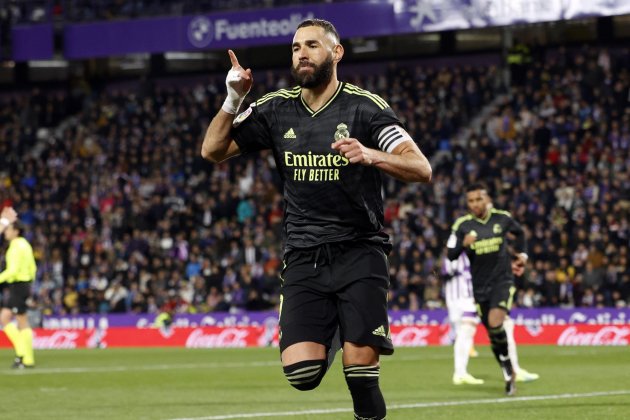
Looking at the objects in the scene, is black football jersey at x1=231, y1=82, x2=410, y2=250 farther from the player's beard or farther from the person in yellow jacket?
the person in yellow jacket

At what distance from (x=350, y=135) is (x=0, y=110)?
37704 millimetres

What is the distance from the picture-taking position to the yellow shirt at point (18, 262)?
19.4 metres

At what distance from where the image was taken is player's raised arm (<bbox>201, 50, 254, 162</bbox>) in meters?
7.11

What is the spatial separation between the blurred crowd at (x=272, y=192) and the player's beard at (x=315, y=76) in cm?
1954

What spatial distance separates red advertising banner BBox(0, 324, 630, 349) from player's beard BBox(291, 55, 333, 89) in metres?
18.8

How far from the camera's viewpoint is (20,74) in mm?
45250

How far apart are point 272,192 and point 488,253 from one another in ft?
62.0

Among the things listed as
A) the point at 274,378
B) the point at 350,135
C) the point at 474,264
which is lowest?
the point at 274,378

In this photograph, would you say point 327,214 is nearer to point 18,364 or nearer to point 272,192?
point 18,364

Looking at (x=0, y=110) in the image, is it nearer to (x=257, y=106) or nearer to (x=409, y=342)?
(x=409, y=342)

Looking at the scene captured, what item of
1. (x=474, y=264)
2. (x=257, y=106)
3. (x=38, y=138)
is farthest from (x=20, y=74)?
(x=257, y=106)

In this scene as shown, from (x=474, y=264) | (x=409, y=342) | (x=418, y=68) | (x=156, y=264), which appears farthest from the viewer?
(x=418, y=68)

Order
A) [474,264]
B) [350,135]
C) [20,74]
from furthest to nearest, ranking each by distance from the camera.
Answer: [20,74]
[474,264]
[350,135]

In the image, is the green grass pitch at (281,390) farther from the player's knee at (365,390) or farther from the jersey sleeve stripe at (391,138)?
the jersey sleeve stripe at (391,138)
